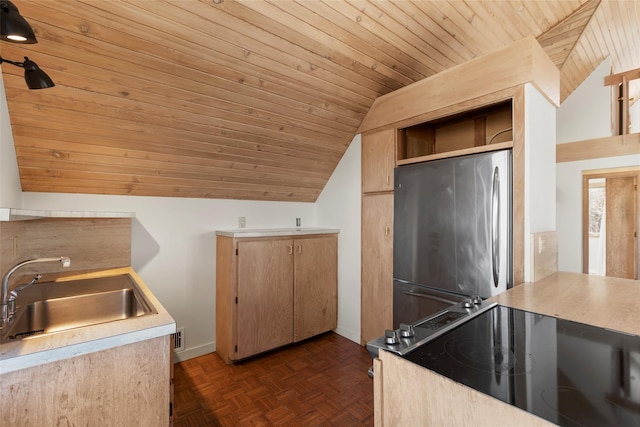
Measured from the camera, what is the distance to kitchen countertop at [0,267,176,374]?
847 mm

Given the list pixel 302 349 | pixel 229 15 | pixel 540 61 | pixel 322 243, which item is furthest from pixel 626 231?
pixel 229 15

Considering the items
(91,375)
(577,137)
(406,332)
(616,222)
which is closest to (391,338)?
(406,332)

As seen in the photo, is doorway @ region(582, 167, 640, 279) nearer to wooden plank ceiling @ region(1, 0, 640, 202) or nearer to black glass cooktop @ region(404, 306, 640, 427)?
wooden plank ceiling @ region(1, 0, 640, 202)

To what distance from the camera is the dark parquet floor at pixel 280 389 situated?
1878 mm

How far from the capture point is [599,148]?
3.97 metres

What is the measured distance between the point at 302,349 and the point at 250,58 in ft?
8.28

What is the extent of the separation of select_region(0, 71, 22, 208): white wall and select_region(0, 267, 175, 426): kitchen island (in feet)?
3.37

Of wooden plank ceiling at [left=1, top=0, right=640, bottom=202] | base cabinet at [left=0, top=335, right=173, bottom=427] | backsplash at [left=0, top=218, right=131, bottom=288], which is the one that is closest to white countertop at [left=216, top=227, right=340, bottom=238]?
wooden plank ceiling at [left=1, top=0, right=640, bottom=202]

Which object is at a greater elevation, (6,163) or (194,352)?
(6,163)

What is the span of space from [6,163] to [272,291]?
1.97m

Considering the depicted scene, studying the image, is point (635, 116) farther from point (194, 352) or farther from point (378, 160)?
point (194, 352)

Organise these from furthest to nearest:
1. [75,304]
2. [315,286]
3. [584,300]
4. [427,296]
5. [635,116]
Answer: [635,116], [315,286], [427,296], [75,304], [584,300]

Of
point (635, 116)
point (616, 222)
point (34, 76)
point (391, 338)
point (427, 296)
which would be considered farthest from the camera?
point (635, 116)

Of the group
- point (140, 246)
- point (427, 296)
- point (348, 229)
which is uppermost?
point (348, 229)
